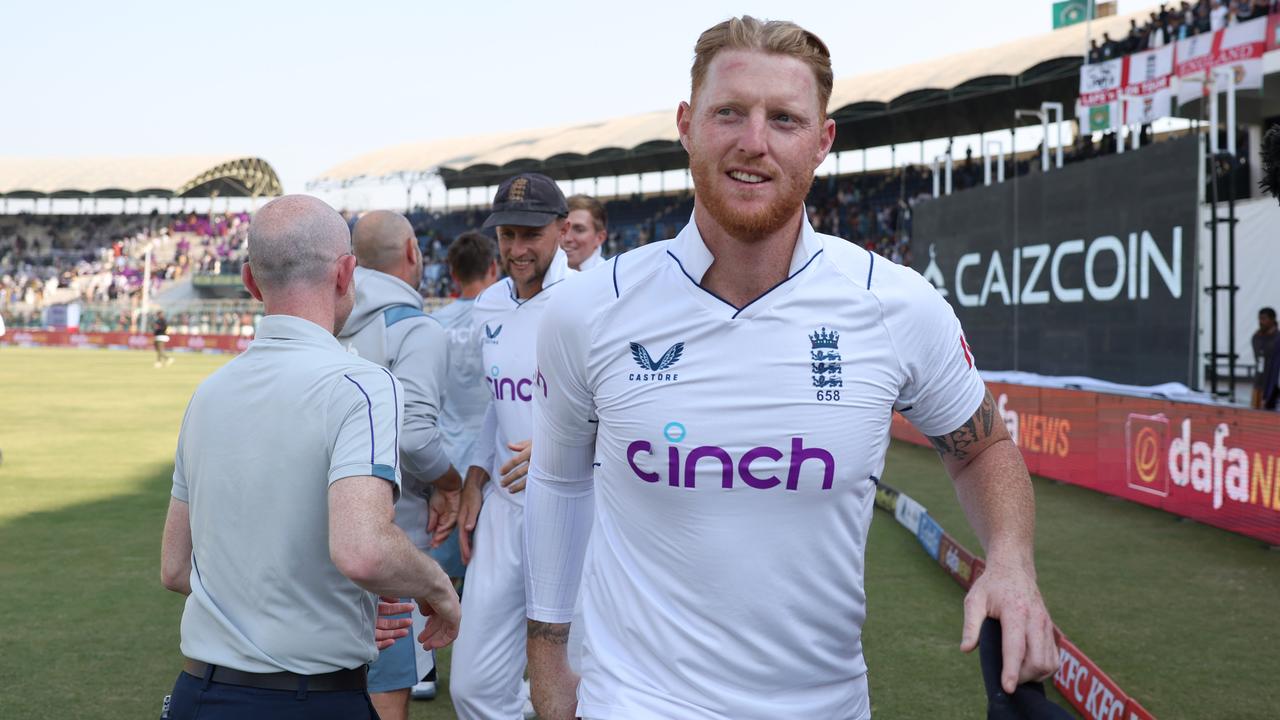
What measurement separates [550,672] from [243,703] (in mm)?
756

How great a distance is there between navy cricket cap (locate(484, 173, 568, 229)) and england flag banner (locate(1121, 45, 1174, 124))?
17558 millimetres

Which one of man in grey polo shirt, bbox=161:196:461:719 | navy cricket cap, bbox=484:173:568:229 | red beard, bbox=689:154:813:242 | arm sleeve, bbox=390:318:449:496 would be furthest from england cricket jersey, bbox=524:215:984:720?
navy cricket cap, bbox=484:173:568:229

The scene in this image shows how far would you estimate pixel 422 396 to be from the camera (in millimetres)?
4703

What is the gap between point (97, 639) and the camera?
675cm

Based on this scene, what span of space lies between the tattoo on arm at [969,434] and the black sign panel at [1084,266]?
12.5 meters

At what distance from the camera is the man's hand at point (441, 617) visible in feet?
9.58

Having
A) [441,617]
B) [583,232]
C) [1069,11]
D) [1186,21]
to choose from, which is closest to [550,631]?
[441,617]

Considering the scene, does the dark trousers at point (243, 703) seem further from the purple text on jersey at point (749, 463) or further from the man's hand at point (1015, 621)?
the man's hand at point (1015, 621)

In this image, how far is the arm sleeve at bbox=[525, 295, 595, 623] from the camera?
8.48 feet

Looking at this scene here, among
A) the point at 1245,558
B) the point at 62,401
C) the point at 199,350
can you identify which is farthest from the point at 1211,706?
the point at 199,350

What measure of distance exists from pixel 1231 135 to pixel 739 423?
14.5 meters

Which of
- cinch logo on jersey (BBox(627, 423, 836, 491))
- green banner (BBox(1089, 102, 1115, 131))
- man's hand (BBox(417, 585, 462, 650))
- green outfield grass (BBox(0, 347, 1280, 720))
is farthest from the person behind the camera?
green banner (BBox(1089, 102, 1115, 131))

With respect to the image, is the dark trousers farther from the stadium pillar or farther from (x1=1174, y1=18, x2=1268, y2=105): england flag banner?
the stadium pillar

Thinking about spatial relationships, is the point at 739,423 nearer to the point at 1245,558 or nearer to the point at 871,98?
the point at 1245,558
